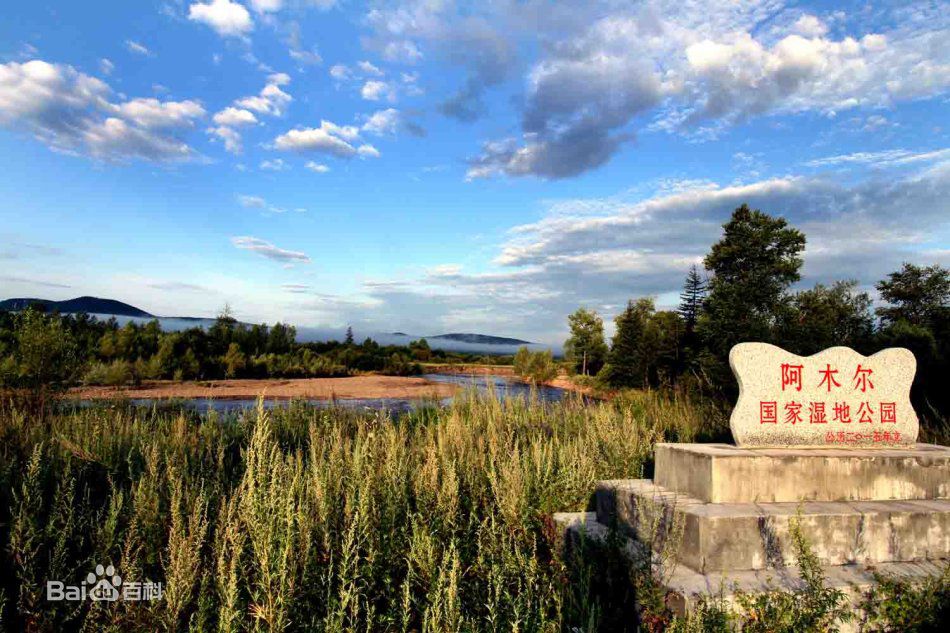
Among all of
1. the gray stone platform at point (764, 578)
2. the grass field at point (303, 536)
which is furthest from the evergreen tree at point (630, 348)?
the gray stone platform at point (764, 578)

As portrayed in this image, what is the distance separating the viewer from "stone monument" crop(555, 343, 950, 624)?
13.4 feet

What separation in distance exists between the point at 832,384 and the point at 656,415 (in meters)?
4.18

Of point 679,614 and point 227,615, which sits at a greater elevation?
point 227,615

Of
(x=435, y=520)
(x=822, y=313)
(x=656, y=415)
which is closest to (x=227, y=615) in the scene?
(x=435, y=520)

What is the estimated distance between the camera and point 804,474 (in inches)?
189

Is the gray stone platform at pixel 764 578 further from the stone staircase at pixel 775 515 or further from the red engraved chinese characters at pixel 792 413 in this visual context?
the red engraved chinese characters at pixel 792 413

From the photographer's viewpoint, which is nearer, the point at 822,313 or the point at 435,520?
the point at 435,520

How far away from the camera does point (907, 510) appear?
450 centimetres

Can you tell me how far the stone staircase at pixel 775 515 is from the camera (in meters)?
4.01

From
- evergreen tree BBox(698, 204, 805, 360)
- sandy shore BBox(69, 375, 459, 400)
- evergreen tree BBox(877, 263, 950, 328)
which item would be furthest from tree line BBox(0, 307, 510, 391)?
evergreen tree BBox(877, 263, 950, 328)

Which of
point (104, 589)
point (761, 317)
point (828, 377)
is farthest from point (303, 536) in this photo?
point (761, 317)

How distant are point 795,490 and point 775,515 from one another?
79 centimetres

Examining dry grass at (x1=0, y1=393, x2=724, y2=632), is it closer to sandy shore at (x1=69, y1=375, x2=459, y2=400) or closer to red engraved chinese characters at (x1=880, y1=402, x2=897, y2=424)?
red engraved chinese characters at (x1=880, y1=402, x2=897, y2=424)

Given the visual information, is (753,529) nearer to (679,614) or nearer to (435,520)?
(679,614)
